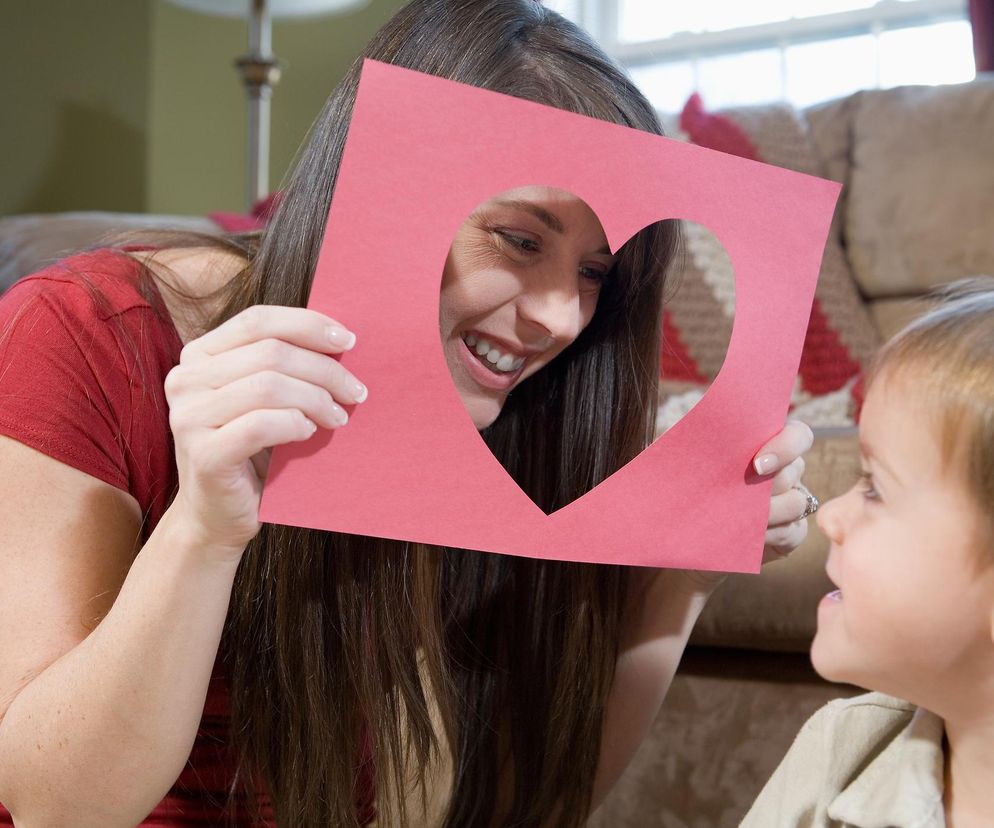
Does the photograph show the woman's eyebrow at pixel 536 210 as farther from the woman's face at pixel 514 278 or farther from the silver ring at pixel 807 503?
the silver ring at pixel 807 503

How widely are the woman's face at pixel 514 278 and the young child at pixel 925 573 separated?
24 cm

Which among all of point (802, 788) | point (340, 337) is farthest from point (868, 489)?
point (340, 337)

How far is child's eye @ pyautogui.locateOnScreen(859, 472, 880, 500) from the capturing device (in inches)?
27.8

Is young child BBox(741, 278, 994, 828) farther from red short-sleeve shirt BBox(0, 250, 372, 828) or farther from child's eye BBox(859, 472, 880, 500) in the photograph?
red short-sleeve shirt BBox(0, 250, 372, 828)

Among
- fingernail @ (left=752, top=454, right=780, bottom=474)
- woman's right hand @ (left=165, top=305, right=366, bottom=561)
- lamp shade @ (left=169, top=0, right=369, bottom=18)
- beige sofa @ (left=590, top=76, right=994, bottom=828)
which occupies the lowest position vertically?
beige sofa @ (left=590, top=76, right=994, bottom=828)

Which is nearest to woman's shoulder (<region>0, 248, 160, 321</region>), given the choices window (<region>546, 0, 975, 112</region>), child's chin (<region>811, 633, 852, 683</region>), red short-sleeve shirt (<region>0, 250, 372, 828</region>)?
red short-sleeve shirt (<region>0, 250, 372, 828</region>)

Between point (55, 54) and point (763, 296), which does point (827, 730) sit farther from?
point (55, 54)

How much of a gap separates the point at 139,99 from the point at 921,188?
2.28m

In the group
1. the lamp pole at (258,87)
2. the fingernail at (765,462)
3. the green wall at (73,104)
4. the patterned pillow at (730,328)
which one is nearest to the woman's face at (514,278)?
the fingernail at (765,462)

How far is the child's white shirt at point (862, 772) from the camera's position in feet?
2.38

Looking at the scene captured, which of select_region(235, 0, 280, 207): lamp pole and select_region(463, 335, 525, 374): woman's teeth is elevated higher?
select_region(235, 0, 280, 207): lamp pole

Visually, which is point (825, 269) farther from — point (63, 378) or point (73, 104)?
point (73, 104)

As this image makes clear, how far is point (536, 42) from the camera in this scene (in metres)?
0.88

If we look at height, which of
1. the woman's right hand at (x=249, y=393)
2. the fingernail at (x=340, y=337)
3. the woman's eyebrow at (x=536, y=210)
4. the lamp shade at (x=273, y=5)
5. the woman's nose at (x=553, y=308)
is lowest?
the woman's right hand at (x=249, y=393)
